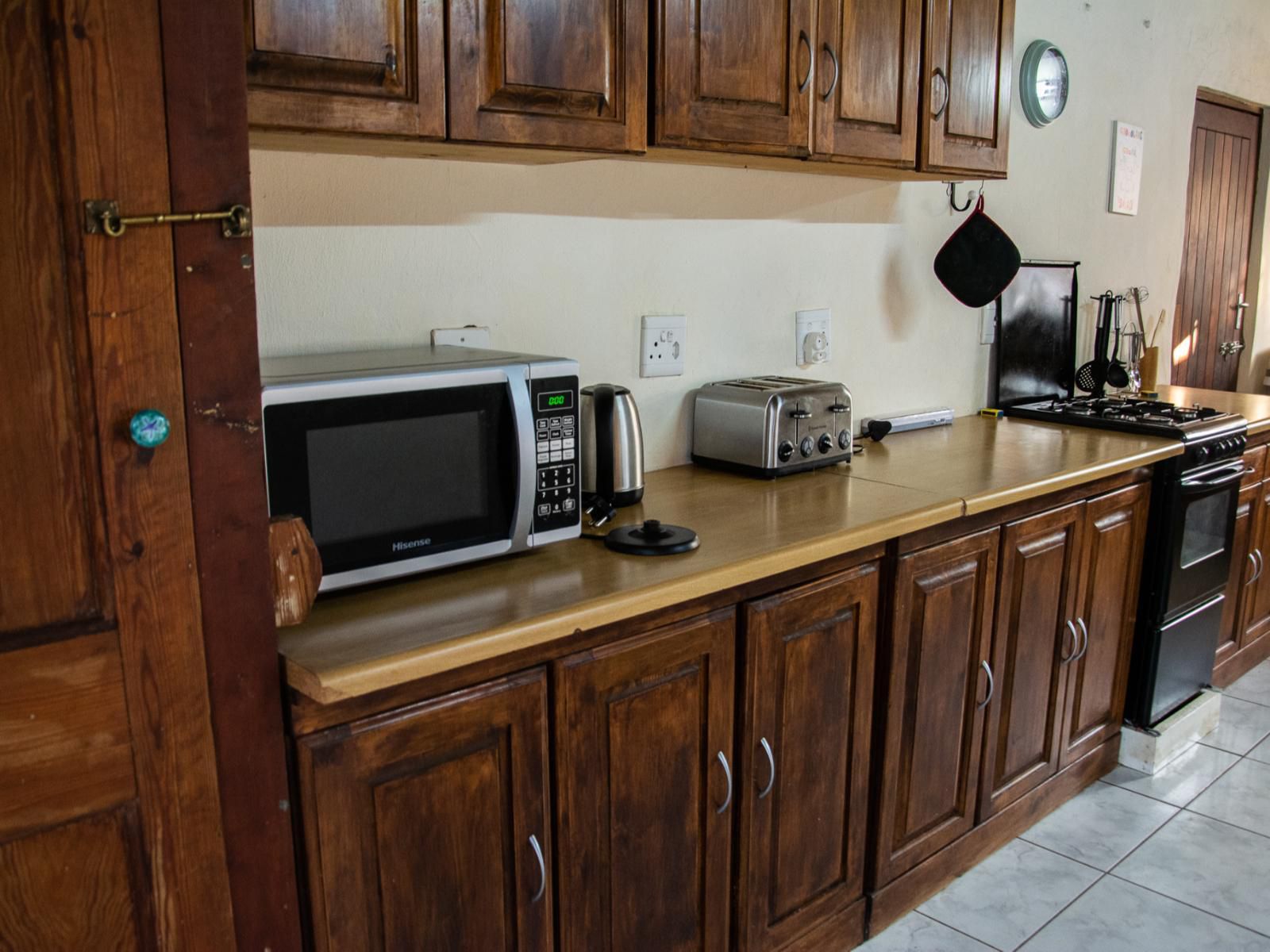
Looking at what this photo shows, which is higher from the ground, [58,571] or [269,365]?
[269,365]

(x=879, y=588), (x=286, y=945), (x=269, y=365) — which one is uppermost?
(x=269, y=365)

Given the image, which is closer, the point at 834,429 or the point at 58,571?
the point at 58,571

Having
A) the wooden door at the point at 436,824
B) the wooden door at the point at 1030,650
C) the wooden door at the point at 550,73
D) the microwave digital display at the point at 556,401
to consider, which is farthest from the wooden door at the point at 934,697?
the wooden door at the point at 550,73

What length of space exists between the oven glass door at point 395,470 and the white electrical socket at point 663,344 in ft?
2.44

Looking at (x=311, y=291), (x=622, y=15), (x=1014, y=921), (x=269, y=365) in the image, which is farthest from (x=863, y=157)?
(x=1014, y=921)

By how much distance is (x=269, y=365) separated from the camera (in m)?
1.56

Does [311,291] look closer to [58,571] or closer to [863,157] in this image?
[58,571]

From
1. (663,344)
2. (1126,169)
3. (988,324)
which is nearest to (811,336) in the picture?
(663,344)

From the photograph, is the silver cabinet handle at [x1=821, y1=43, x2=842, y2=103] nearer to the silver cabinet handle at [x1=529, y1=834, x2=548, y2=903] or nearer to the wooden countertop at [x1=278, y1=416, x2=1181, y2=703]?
the wooden countertop at [x1=278, y1=416, x2=1181, y2=703]

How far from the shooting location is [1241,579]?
136 inches

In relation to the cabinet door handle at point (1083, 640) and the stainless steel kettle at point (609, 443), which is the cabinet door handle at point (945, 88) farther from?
the cabinet door handle at point (1083, 640)

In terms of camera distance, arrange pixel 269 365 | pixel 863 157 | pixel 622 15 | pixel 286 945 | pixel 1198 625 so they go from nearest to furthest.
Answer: pixel 286 945 < pixel 269 365 < pixel 622 15 < pixel 863 157 < pixel 1198 625

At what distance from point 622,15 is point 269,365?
0.80 meters

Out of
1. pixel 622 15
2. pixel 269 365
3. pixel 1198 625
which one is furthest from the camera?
pixel 1198 625
